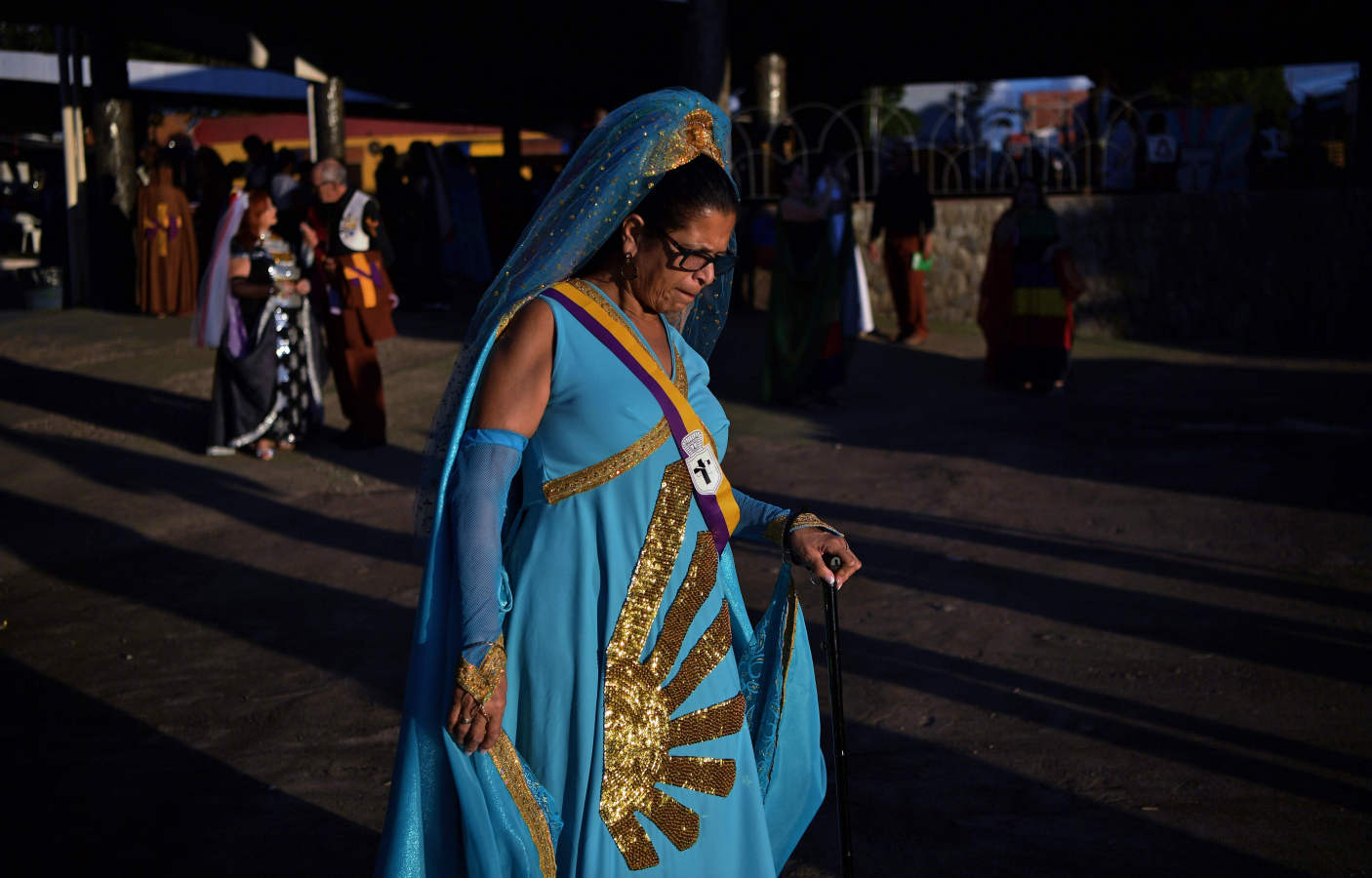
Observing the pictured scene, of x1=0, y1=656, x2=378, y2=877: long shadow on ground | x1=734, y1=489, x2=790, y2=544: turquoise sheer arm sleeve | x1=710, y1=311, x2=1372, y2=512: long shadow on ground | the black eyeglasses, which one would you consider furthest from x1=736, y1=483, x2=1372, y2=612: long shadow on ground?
the black eyeglasses

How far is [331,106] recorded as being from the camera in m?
15.0

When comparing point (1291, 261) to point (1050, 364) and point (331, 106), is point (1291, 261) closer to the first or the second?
point (1050, 364)

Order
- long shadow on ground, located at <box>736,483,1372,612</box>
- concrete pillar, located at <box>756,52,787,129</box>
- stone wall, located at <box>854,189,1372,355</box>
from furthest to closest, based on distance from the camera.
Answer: concrete pillar, located at <box>756,52,787,129</box> < stone wall, located at <box>854,189,1372,355</box> < long shadow on ground, located at <box>736,483,1372,612</box>

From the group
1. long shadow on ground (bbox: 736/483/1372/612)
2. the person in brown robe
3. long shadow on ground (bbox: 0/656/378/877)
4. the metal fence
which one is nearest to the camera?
long shadow on ground (bbox: 0/656/378/877)

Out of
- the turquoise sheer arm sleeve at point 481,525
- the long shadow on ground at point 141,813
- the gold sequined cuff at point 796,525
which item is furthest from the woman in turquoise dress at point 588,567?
the long shadow on ground at point 141,813

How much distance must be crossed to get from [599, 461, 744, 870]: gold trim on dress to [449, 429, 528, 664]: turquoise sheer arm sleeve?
0.25m

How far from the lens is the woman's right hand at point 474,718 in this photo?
1.97 meters

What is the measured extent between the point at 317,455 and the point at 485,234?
9372mm

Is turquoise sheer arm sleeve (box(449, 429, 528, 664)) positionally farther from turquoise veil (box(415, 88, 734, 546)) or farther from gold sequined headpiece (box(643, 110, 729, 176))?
gold sequined headpiece (box(643, 110, 729, 176))

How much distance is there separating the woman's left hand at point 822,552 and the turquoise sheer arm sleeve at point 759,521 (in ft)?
0.21

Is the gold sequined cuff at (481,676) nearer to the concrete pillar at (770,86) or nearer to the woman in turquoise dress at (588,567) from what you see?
the woman in turquoise dress at (588,567)

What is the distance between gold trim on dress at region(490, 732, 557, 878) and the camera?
6.70ft

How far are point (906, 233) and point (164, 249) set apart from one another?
7.76m

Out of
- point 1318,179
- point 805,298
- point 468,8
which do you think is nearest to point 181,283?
point 468,8
